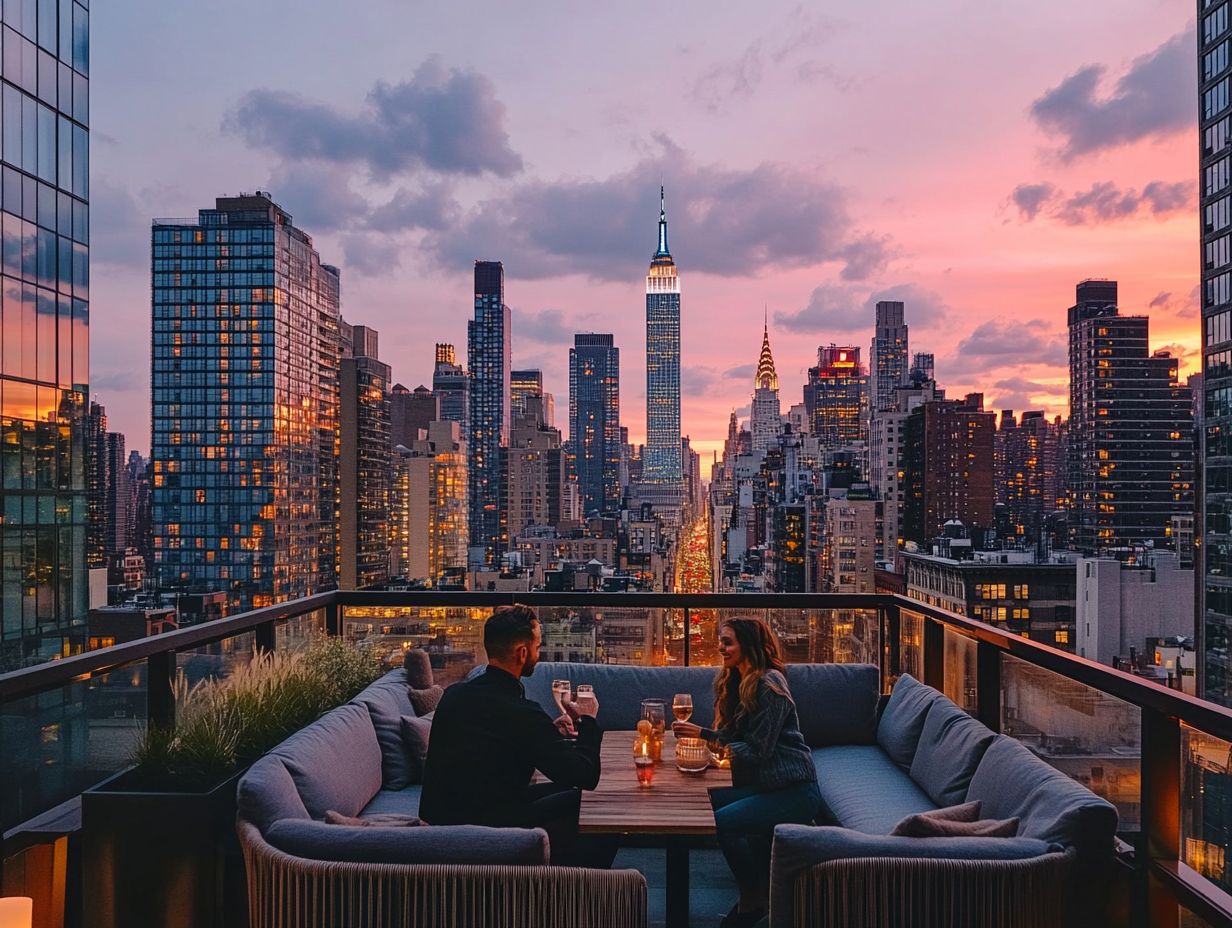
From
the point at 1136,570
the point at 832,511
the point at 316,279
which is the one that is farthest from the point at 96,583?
the point at 832,511

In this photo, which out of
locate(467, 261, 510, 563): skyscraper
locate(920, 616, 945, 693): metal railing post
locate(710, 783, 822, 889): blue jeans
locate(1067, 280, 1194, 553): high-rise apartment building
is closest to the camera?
locate(710, 783, 822, 889): blue jeans

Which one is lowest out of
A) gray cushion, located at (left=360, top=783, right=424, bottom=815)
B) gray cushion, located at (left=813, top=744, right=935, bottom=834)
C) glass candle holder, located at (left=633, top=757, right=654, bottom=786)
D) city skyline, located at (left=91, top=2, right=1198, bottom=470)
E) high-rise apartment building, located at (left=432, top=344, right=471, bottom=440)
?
gray cushion, located at (left=813, top=744, right=935, bottom=834)

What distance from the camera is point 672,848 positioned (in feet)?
8.93

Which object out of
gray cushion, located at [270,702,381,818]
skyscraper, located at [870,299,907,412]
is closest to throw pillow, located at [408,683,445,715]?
gray cushion, located at [270,702,381,818]

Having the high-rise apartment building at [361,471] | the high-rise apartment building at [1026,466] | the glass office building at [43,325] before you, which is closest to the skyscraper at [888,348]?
the high-rise apartment building at [1026,466]

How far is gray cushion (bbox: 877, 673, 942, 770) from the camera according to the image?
388 centimetres

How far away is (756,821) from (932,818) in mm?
875

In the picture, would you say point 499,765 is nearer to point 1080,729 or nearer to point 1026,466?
point 1080,729

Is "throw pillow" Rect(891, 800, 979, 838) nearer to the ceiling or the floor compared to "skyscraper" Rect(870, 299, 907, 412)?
nearer to the floor

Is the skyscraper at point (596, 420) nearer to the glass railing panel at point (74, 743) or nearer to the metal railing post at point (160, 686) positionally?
the glass railing panel at point (74, 743)

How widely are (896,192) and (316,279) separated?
4522 centimetres

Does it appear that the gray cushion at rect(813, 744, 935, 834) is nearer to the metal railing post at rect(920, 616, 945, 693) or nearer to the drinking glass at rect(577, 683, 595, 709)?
the metal railing post at rect(920, 616, 945, 693)

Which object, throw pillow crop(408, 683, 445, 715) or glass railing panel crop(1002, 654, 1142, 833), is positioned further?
throw pillow crop(408, 683, 445, 715)

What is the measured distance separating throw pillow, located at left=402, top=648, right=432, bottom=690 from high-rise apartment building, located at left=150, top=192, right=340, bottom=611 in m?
42.5
